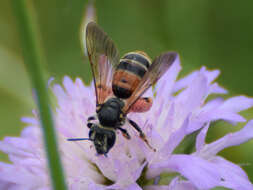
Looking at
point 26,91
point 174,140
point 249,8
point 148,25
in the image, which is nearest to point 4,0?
point 26,91

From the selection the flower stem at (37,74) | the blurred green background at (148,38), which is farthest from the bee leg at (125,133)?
the blurred green background at (148,38)

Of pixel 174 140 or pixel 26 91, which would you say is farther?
pixel 26 91

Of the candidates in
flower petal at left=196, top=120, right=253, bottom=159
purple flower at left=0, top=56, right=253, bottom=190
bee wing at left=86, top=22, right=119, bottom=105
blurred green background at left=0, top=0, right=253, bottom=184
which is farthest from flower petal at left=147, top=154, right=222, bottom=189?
blurred green background at left=0, top=0, right=253, bottom=184

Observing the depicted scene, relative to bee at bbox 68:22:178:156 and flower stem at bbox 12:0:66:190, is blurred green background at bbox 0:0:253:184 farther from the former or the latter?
flower stem at bbox 12:0:66:190

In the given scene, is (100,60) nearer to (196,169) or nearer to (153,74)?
(153,74)

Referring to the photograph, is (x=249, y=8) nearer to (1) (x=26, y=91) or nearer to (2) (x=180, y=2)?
(2) (x=180, y=2)

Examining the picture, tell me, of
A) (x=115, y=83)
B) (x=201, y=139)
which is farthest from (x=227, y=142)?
(x=115, y=83)
